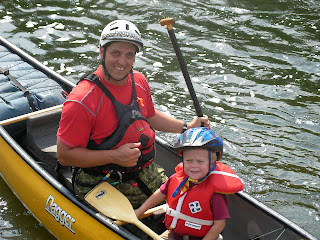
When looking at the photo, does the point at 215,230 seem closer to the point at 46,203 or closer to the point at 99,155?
the point at 99,155

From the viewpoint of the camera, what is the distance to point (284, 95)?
7980 mm

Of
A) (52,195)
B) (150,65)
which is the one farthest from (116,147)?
(150,65)

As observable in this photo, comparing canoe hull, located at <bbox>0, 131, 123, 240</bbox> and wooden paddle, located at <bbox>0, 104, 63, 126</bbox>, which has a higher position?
wooden paddle, located at <bbox>0, 104, 63, 126</bbox>

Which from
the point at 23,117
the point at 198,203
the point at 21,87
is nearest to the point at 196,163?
the point at 198,203

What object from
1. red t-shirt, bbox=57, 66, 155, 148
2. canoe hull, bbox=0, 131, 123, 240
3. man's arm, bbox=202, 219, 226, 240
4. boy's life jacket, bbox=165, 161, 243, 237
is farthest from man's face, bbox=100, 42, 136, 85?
man's arm, bbox=202, 219, 226, 240

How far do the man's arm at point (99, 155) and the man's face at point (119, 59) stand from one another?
0.63m

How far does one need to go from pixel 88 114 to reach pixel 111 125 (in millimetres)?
265

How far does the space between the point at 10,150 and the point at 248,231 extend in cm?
273

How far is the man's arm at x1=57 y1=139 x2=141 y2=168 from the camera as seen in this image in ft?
13.4

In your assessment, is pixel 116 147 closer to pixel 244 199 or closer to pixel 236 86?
pixel 244 199

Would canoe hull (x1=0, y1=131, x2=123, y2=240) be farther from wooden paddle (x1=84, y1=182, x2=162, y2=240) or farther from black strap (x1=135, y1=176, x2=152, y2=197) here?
black strap (x1=135, y1=176, x2=152, y2=197)

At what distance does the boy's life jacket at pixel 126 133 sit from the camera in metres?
4.20

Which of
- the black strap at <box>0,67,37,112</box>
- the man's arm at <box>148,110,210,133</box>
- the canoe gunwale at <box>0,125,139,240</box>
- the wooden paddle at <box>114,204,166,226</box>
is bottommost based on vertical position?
the wooden paddle at <box>114,204,166,226</box>

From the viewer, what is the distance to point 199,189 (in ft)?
12.9
